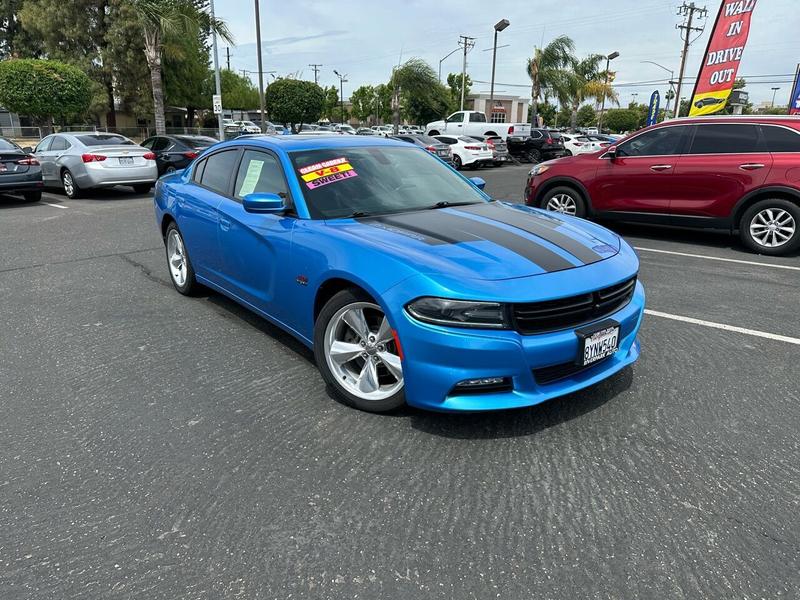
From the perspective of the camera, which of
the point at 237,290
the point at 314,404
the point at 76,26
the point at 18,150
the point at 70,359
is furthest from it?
the point at 76,26

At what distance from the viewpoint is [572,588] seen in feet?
6.64

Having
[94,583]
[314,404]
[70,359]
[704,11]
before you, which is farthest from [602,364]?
[704,11]

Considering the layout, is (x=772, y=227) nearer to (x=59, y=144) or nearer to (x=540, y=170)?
(x=540, y=170)

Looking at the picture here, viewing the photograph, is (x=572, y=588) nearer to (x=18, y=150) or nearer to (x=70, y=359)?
(x=70, y=359)

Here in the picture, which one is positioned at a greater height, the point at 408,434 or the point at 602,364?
the point at 602,364

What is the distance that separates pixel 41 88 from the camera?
24.6 meters

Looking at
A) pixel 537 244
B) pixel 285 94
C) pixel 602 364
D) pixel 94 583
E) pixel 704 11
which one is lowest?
pixel 94 583

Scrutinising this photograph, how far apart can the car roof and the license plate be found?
89.6 inches

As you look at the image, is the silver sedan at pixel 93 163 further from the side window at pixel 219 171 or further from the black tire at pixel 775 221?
the black tire at pixel 775 221

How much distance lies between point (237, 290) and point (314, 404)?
138cm

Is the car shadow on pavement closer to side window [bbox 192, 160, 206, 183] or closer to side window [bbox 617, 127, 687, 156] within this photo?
side window [bbox 192, 160, 206, 183]

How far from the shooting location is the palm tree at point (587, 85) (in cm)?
4153

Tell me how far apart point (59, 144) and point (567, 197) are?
462 inches

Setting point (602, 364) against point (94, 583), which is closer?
point (94, 583)
